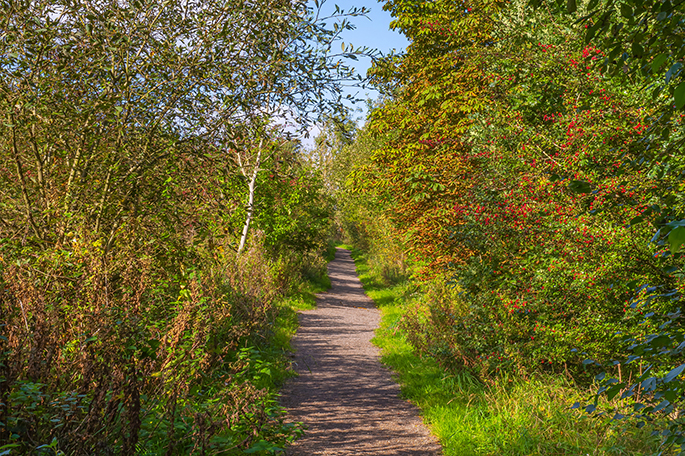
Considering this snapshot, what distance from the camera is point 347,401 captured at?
6.90m

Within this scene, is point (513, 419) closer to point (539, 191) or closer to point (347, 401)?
point (347, 401)

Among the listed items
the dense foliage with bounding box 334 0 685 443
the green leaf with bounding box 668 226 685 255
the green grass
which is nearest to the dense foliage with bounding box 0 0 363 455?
the dense foliage with bounding box 334 0 685 443

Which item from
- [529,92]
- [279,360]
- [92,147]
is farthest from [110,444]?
[529,92]

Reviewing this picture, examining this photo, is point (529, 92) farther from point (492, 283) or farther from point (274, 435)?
point (274, 435)

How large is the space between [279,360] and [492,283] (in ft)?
13.9

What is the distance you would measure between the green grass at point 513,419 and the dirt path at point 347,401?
1.03ft

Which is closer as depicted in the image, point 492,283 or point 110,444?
point 110,444

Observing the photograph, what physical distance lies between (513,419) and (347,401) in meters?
2.62

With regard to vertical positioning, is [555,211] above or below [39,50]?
below

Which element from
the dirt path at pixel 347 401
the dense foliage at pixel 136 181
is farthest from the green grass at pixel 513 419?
the dense foliage at pixel 136 181

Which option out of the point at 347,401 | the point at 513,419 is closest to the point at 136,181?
the point at 347,401

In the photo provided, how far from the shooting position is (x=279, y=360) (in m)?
8.25

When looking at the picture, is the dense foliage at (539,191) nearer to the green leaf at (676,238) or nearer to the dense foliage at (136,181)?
the green leaf at (676,238)

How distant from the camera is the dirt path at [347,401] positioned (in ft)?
17.7
